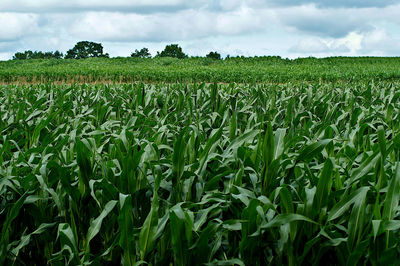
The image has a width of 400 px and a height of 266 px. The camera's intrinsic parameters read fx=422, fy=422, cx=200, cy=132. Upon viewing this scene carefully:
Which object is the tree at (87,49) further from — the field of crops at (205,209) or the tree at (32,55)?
the field of crops at (205,209)

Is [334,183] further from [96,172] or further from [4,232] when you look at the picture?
[4,232]

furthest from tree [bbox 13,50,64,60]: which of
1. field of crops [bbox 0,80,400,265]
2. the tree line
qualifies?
field of crops [bbox 0,80,400,265]

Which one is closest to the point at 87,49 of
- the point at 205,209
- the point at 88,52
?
the point at 88,52

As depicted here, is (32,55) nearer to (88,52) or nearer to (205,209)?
(88,52)

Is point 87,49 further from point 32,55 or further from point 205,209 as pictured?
point 205,209

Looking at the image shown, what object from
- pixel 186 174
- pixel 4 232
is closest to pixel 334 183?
pixel 186 174

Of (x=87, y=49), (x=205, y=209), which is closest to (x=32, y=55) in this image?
(x=87, y=49)

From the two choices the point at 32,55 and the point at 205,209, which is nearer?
the point at 205,209

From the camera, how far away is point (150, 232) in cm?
210

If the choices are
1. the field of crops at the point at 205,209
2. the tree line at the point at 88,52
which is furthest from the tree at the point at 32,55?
the field of crops at the point at 205,209

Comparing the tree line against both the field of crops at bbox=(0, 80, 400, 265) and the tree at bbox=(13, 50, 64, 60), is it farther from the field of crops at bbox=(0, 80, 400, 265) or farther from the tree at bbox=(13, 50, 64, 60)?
the field of crops at bbox=(0, 80, 400, 265)

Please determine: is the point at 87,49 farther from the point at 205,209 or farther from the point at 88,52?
the point at 205,209

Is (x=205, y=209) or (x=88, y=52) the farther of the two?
(x=88, y=52)

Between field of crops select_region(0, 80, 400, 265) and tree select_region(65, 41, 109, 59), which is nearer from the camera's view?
field of crops select_region(0, 80, 400, 265)
